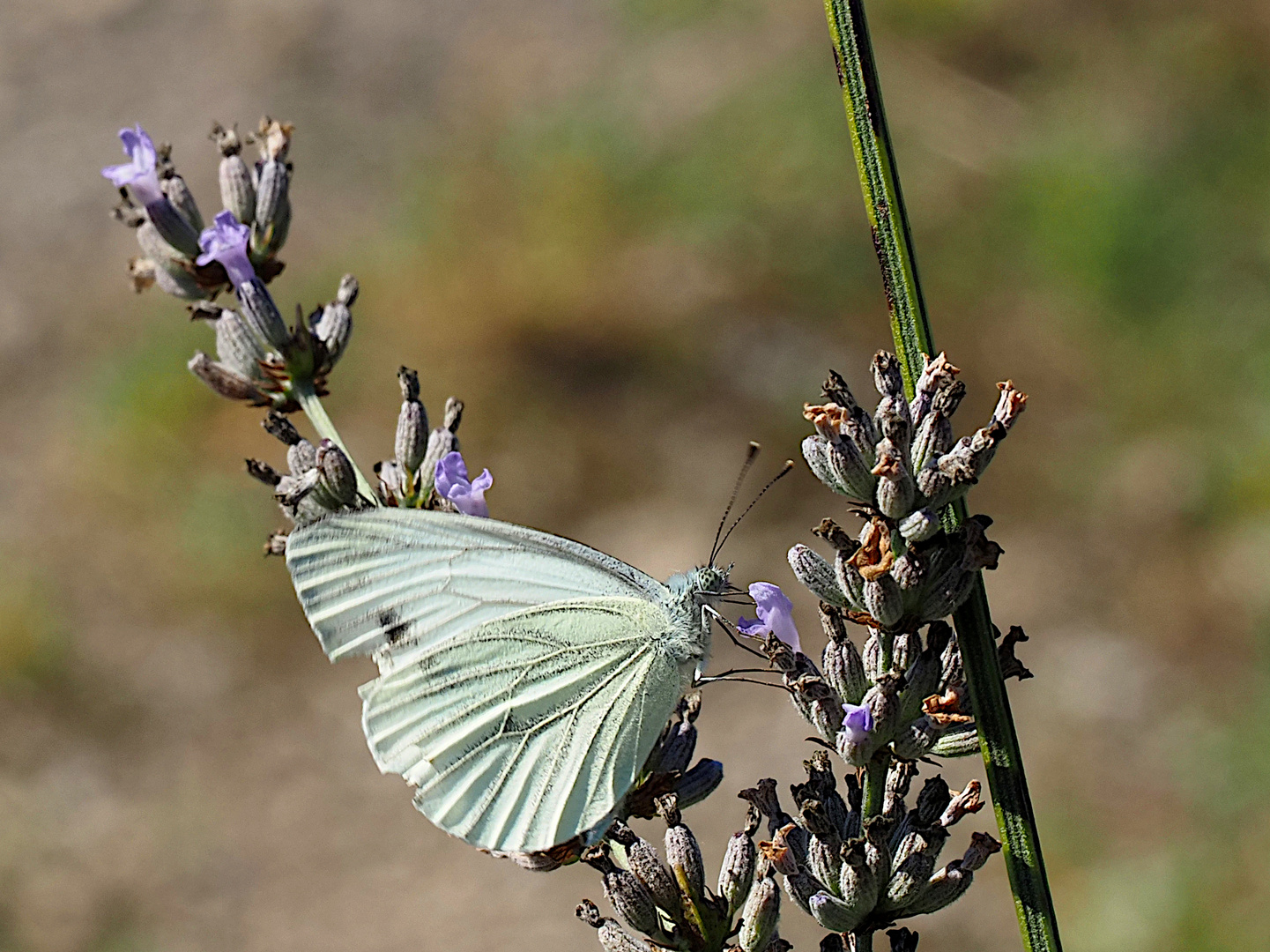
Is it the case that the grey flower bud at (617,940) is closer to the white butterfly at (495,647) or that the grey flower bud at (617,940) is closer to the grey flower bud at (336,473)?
the white butterfly at (495,647)

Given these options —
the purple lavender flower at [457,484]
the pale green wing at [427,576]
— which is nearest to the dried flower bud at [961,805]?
the pale green wing at [427,576]

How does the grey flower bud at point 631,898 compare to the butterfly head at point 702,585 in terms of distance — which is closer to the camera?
the grey flower bud at point 631,898

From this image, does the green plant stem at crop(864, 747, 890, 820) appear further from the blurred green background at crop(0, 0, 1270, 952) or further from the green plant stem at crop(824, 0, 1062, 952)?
the blurred green background at crop(0, 0, 1270, 952)

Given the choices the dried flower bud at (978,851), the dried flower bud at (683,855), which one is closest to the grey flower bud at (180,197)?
the dried flower bud at (683,855)

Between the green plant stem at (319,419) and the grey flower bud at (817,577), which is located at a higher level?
the green plant stem at (319,419)

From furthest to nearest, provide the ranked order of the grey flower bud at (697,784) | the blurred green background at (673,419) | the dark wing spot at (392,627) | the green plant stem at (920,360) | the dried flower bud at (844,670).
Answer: the blurred green background at (673,419) < the dark wing spot at (392,627) < the grey flower bud at (697,784) < the dried flower bud at (844,670) < the green plant stem at (920,360)

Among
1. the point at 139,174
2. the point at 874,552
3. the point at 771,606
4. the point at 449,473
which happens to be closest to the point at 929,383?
the point at 874,552

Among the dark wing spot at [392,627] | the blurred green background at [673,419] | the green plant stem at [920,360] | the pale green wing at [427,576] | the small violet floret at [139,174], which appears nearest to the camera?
the green plant stem at [920,360]

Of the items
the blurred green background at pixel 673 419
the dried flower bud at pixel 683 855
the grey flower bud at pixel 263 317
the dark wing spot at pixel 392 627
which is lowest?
the dried flower bud at pixel 683 855
